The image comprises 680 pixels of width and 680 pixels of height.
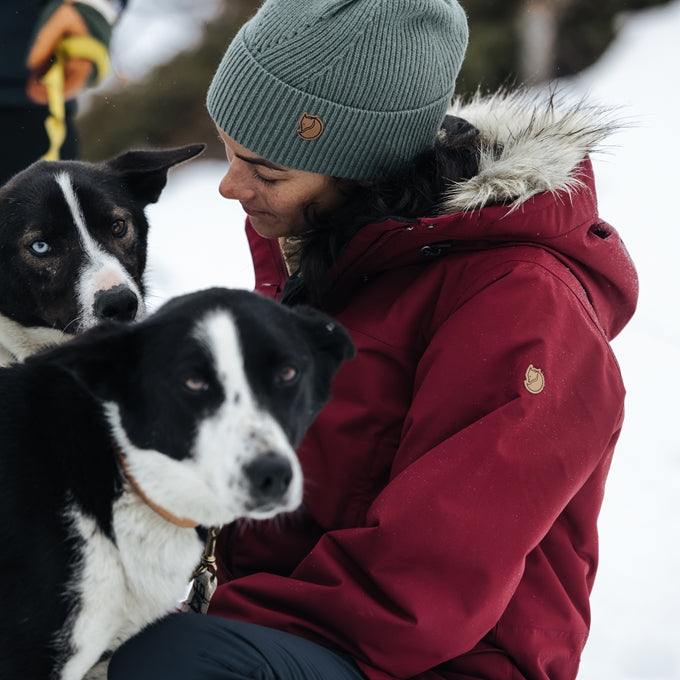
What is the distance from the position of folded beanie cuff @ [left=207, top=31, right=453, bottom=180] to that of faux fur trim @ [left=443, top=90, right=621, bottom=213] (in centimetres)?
18

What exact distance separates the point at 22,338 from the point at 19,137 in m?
1.14

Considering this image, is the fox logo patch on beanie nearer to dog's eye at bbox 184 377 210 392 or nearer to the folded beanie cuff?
the folded beanie cuff

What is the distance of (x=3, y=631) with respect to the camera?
5.73 feet

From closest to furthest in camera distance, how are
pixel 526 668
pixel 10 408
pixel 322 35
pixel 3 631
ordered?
pixel 3 631 < pixel 10 408 < pixel 526 668 < pixel 322 35

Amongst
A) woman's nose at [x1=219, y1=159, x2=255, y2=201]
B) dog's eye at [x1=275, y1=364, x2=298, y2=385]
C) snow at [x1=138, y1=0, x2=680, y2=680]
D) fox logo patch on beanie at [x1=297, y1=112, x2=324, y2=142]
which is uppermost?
fox logo patch on beanie at [x1=297, y1=112, x2=324, y2=142]

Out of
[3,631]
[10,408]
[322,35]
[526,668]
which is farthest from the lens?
[322,35]

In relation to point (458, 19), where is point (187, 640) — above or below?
below

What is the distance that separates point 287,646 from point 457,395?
2.06 ft

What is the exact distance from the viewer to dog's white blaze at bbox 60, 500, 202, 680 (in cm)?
181

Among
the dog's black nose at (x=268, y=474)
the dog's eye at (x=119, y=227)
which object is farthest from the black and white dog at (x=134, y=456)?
the dog's eye at (x=119, y=227)

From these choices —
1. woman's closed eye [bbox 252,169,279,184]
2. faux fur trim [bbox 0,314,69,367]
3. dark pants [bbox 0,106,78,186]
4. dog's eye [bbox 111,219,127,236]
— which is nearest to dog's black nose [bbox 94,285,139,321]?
faux fur trim [bbox 0,314,69,367]

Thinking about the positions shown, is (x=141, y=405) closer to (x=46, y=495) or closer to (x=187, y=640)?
(x=46, y=495)

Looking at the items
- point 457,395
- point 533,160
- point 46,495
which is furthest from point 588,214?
point 46,495

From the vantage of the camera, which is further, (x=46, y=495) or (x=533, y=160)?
(x=533, y=160)
